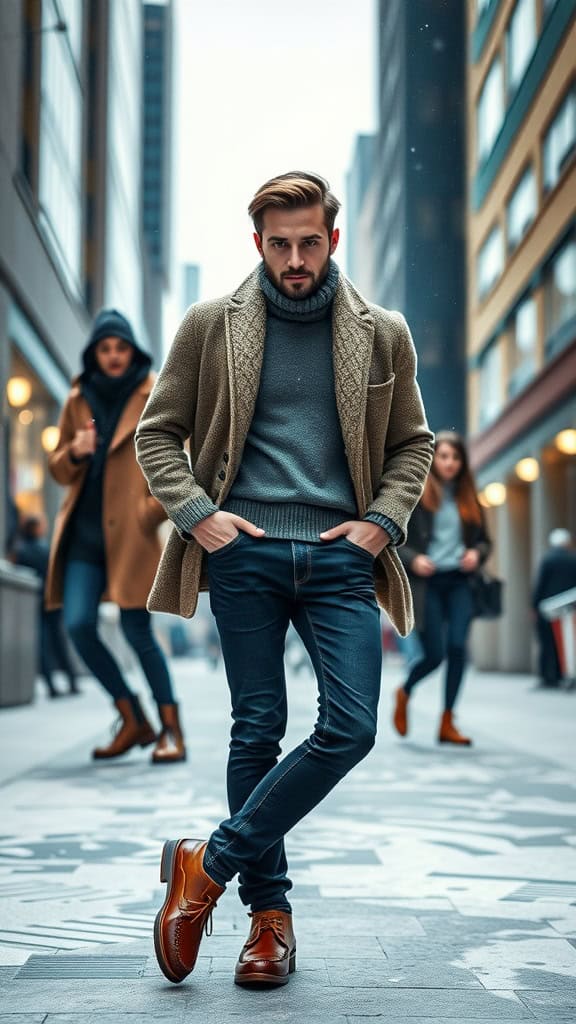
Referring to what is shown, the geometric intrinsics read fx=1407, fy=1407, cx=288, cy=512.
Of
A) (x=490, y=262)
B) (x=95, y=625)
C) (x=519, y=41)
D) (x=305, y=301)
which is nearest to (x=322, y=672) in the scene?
(x=305, y=301)

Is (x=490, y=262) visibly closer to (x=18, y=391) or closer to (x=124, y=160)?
(x=18, y=391)

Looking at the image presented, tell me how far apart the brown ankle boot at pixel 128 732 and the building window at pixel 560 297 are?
1347 centimetres

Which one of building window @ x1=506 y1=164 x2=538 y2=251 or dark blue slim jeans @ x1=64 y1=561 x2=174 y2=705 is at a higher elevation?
building window @ x1=506 y1=164 x2=538 y2=251

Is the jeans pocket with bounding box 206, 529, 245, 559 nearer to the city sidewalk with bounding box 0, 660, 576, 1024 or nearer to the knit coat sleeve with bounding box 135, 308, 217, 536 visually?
the knit coat sleeve with bounding box 135, 308, 217, 536

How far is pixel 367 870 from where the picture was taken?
4.42 metres

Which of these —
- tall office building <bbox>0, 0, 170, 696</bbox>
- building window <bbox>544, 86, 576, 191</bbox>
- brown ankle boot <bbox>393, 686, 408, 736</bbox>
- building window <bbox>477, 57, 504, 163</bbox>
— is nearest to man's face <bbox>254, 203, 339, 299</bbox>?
brown ankle boot <bbox>393, 686, 408, 736</bbox>

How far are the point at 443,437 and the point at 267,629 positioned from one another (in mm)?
5278

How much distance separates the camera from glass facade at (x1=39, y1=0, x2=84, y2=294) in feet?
68.4

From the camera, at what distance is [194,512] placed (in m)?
3.17

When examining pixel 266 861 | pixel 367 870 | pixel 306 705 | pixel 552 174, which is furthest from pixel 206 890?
pixel 552 174

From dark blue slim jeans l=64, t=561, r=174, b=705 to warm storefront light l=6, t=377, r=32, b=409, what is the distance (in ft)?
39.9

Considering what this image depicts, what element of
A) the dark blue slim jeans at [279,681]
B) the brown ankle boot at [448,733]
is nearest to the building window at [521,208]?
the brown ankle boot at [448,733]

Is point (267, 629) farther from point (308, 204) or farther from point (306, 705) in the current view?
point (306, 705)

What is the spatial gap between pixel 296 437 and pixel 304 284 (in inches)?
13.7
